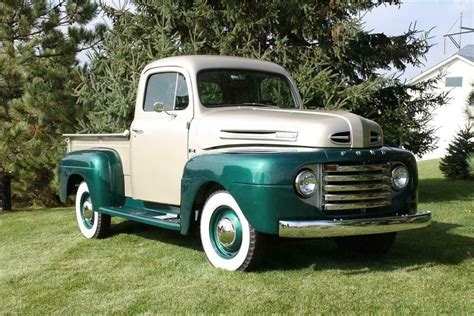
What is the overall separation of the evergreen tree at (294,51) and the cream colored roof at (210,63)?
11.0 ft

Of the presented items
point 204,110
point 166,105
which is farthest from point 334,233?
point 166,105

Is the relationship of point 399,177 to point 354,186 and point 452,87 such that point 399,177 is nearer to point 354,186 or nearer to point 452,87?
point 354,186

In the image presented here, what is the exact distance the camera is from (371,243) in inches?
222

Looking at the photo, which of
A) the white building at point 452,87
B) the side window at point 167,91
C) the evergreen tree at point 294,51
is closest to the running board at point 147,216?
the side window at point 167,91

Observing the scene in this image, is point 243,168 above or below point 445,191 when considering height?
above

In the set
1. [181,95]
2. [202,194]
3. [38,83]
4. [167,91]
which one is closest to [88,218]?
[167,91]

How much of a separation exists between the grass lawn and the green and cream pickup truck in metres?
0.33

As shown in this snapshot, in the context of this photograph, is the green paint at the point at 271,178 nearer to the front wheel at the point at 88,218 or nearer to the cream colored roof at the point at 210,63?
the cream colored roof at the point at 210,63

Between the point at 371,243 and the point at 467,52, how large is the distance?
33.7 m

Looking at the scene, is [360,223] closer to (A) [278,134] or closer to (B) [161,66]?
(A) [278,134]

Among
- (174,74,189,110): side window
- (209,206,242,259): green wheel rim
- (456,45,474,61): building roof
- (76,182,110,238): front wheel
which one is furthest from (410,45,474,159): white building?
(209,206,242,259): green wheel rim

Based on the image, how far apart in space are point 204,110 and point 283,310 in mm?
2339

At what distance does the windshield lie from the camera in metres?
5.86

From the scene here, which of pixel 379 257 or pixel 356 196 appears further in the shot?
pixel 379 257
